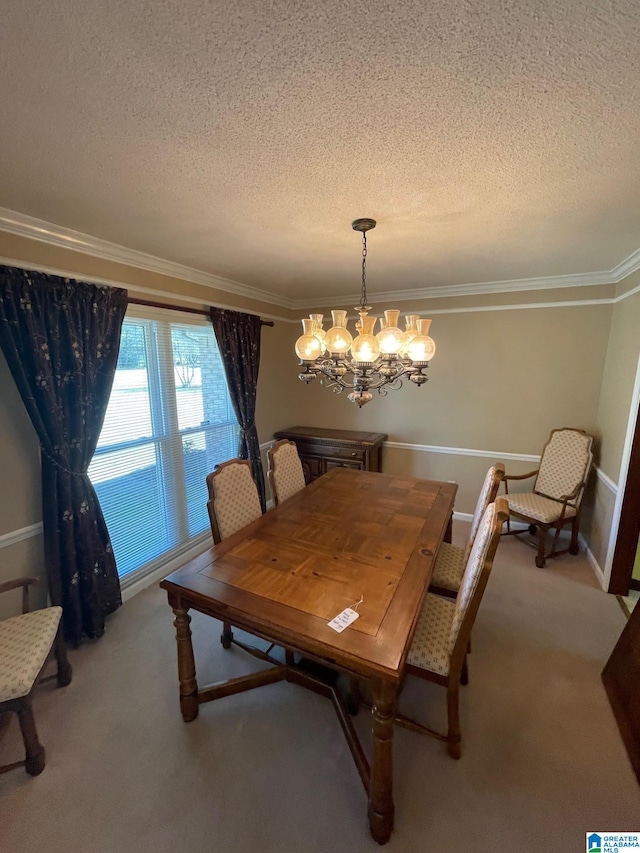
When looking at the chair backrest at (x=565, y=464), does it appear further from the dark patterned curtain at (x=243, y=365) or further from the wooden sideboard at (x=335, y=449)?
the dark patterned curtain at (x=243, y=365)

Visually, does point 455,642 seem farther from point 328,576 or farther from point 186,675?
point 186,675

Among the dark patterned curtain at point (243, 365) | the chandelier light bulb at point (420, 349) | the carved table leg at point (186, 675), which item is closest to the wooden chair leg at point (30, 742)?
the carved table leg at point (186, 675)

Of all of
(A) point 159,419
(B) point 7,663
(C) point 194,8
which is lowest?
(B) point 7,663

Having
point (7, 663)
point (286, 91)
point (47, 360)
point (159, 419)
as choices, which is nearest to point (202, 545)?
point (159, 419)

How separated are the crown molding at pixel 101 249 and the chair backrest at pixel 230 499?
1.56 meters

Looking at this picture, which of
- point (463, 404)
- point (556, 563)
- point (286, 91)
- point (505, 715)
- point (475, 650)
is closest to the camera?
point (286, 91)

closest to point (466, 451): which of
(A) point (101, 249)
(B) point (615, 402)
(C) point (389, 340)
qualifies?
(B) point (615, 402)

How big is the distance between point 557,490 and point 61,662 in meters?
3.81

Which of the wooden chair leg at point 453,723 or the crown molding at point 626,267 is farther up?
the crown molding at point 626,267

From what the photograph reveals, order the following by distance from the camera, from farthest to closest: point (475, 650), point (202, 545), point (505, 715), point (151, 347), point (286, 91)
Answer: point (202, 545)
point (151, 347)
point (475, 650)
point (505, 715)
point (286, 91)

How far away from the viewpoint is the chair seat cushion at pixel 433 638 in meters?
1.40

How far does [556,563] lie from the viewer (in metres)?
2.86

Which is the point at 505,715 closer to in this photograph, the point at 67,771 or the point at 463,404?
the point at 67,771

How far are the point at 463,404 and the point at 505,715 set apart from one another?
2573 millimetres
